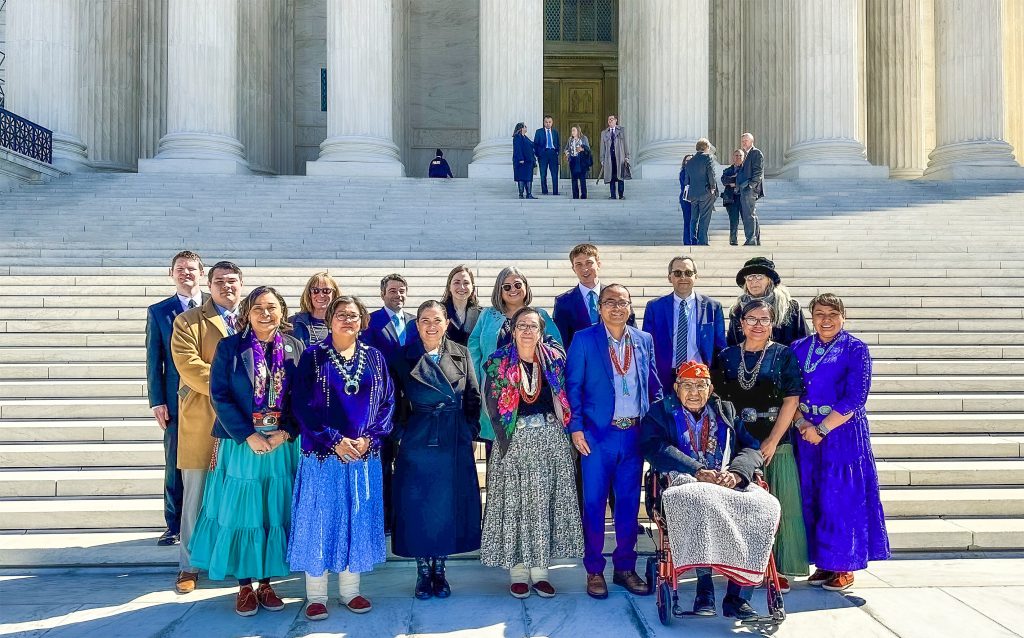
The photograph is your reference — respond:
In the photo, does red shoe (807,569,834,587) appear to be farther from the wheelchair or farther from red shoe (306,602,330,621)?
red shoe (306,602,330,621)

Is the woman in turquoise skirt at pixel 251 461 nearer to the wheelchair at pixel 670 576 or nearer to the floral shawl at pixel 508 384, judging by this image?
the floral shawl at pixel 508 384

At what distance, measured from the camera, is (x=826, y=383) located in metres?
5.08

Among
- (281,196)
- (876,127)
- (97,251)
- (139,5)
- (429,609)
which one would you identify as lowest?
(429,609)

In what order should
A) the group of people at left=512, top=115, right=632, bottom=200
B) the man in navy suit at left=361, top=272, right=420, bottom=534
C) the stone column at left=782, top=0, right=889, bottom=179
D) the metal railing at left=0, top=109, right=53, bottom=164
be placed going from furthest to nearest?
the stone column at left=782, top=0, right=889, bottom=179 → the metal railing at left=0, top=109, right=53, bottom=164 → the group of people at left=512, top=115, right=632, bottom=200 → the man in navy suit at left=361, top=272, right=420, bottom=534

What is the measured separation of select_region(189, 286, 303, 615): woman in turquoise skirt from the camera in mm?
4684

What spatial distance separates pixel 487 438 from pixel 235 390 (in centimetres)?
160

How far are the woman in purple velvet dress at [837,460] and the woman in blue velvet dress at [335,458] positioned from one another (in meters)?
2.70

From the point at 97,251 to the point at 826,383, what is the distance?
10.9m

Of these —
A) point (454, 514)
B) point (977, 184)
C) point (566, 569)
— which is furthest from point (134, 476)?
point (977, 184)

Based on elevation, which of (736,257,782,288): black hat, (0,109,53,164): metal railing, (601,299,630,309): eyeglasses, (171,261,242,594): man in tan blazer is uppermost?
(0,109,53,164): metal railing

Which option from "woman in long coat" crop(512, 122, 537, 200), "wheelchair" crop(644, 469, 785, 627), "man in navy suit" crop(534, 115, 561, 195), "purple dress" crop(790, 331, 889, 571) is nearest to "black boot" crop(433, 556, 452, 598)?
"wheelchair" crop(644, 469, 785, 627)

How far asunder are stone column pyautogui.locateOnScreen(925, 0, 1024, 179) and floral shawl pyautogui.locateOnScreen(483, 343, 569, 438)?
59.2ft

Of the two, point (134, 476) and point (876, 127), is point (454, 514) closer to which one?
point (134, 476)

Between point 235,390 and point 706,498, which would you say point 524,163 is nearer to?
point 235,390
